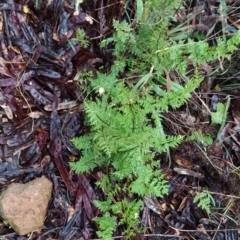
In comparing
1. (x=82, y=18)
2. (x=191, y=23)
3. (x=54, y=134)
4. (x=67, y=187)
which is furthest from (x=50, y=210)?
(x=191, y=23)

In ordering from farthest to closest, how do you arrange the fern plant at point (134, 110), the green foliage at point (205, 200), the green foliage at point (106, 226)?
1. the green foliage at point (205, 200)
2. the green foliage at point (106, 226)
3. the fern plant at point (134, 110)

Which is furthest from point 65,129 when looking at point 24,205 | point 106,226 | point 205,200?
point 205,200

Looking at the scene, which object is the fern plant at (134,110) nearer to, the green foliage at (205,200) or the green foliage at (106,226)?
the green foliage at (106,226)

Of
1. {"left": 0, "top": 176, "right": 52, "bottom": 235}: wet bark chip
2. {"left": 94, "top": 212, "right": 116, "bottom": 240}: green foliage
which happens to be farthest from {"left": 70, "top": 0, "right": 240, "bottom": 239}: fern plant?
{"left": 0, "top": 176, "right": 52, "bottom": 235}: wet bark chip

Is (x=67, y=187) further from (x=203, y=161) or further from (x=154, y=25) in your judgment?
(x=154, y=25)

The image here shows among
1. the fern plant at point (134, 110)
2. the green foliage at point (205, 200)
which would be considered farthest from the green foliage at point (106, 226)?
the green foliage at point (205, 200)
